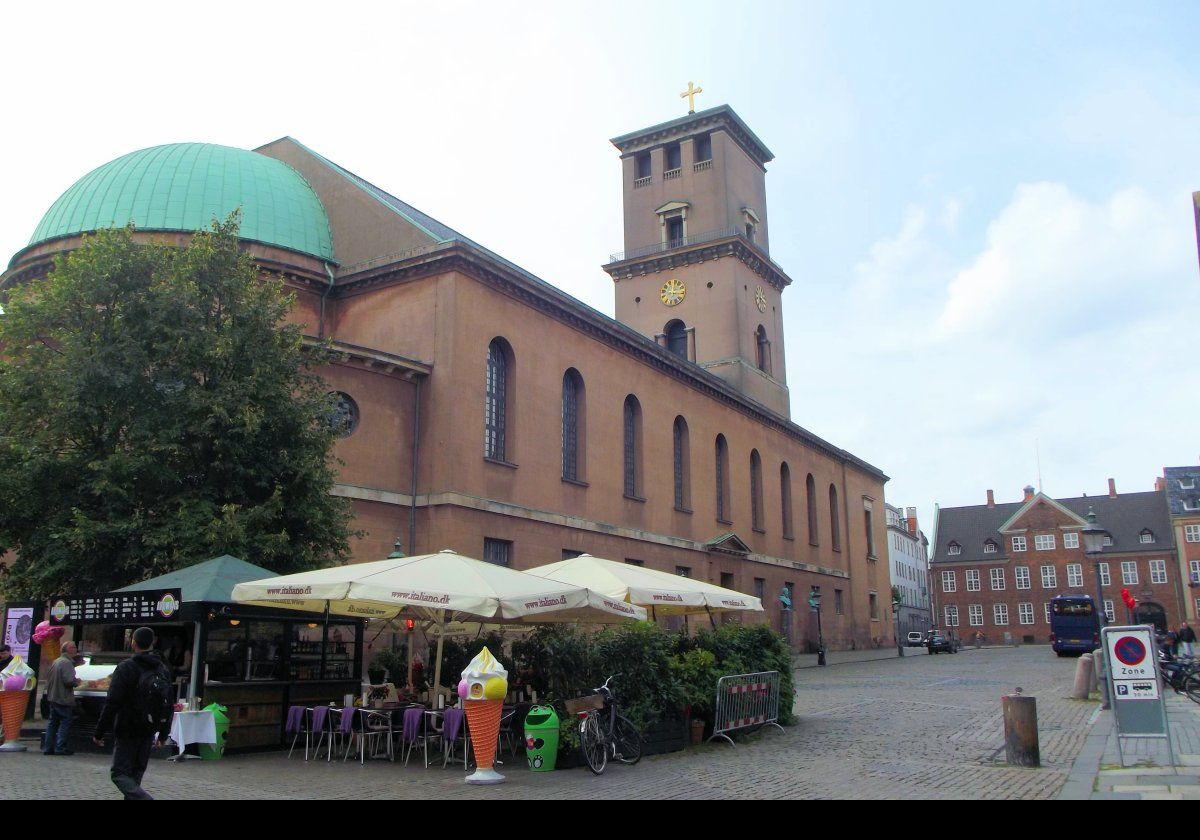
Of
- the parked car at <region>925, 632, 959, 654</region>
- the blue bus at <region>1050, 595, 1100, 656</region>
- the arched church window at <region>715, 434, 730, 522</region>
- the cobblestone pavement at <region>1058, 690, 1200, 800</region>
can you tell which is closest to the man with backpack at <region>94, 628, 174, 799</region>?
the cobblestone pavement at <region>1058, 690, 1200, 800</region>

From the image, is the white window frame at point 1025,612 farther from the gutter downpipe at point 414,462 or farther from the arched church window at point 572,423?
the gutter downpipe at point 414,462

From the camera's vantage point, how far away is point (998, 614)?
90.6 m

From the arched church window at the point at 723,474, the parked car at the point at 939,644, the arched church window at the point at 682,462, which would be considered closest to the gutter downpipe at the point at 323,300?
the arched church window at the point at 682,462

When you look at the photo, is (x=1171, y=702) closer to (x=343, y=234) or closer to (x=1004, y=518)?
(x=343, y=234)

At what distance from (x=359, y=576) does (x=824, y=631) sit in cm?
4676

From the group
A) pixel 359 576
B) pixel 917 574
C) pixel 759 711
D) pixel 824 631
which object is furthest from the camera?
pixel 917 574

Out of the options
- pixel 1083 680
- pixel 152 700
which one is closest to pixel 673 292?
pixel 1083 680

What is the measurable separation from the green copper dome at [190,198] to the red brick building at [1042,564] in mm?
73979

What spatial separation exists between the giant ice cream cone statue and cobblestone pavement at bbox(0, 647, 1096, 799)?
0.38m

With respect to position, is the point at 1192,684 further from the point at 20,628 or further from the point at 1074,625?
the point at 1074,625

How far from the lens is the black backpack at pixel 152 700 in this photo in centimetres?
888

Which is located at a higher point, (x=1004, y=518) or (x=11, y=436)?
(x=1004, y=518)

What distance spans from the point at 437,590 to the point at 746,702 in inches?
239

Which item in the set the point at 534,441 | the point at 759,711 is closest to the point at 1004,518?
the point at 534,441
